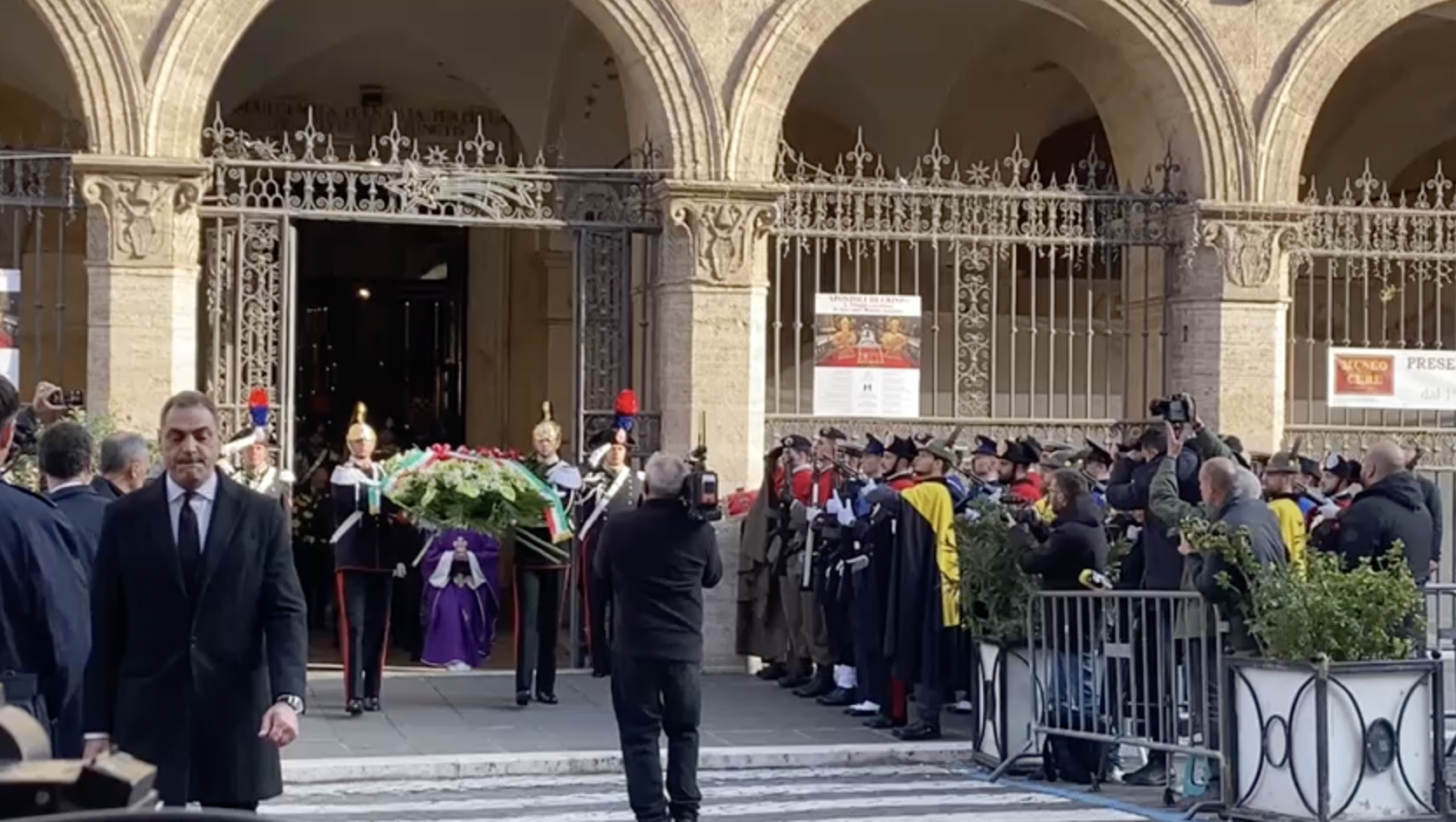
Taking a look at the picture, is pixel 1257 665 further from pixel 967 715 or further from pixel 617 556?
pixel 967 715

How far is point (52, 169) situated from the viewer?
15.1 meters

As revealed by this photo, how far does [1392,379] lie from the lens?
52.5ft

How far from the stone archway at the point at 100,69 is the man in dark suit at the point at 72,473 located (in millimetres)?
6724

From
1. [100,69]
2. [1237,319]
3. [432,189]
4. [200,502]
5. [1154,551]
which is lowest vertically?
[1154,551]

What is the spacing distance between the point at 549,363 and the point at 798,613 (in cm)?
753

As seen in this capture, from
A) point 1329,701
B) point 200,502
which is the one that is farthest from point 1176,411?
point 200,502

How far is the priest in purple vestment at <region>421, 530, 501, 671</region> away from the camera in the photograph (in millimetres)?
14406

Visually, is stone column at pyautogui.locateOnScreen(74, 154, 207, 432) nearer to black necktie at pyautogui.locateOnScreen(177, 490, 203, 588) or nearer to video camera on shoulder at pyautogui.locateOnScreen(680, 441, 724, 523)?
video camera on shoulder at pyautogui.locateOnScreen(680, 441, 724, 523)

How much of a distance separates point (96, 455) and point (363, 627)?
6.70 feet

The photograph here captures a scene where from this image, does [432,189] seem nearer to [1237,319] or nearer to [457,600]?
[457,600]

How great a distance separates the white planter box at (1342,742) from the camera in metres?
8.77

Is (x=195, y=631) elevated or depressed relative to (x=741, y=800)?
elevated

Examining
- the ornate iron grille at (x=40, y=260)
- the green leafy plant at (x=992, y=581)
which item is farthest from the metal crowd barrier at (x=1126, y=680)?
the ornate iron grille at (x=40, y=260)

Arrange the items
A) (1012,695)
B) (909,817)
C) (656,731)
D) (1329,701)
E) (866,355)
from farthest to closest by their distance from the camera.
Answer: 1. (866,355)
2. (1012,695)
3. (909,817)
4. (1329,701)
5. (656,731)
